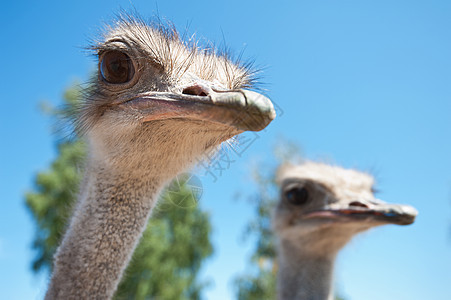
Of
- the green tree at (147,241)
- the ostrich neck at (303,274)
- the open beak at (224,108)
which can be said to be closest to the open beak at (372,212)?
the ostrich neck at (303,274)

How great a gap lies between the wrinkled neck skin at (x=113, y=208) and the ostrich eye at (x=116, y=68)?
0.29 metres

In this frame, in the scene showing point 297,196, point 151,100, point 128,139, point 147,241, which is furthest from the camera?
point 147,241

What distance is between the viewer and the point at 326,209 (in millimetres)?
3756

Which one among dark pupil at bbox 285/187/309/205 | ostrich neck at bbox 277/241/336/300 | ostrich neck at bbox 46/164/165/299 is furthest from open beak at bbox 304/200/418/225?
ostrich neck at bbox 46/164/165/299

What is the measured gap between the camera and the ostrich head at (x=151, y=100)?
1.66 m

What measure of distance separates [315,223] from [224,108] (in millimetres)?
2703

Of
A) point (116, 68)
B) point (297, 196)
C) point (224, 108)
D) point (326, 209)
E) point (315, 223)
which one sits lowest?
point (224, 108)

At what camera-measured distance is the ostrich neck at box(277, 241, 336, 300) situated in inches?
147

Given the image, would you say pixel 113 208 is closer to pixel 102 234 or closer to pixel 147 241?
pixel 102 234

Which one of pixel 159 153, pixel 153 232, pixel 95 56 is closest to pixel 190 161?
pixel 159 153

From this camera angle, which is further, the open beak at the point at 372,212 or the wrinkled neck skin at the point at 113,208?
the open beak at the point at 372,212

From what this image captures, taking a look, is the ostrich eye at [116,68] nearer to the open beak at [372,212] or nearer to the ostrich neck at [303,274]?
the open beak at [372,212]

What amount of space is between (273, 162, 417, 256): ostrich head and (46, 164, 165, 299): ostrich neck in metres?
1.97

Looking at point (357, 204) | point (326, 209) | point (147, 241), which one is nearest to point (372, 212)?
point (357, 204)
